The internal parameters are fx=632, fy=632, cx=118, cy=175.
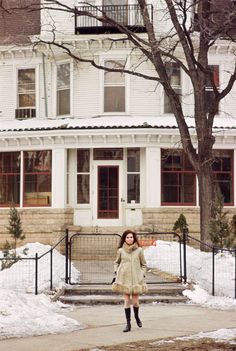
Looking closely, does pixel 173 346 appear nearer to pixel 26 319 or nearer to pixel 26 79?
pixel 26 319

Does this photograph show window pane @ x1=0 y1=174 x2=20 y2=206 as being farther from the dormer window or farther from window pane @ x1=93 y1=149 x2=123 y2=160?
window pane @ x1=93 y1=149 x2=123 y2=160

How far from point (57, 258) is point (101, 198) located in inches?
275

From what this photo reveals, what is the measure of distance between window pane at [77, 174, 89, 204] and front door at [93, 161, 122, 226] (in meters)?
0.44

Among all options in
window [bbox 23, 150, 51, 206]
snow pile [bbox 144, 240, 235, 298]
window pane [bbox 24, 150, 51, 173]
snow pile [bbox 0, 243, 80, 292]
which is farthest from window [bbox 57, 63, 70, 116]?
snow pile [bbox 0, 243, 80, 292]

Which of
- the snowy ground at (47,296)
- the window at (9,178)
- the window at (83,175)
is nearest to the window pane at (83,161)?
the window at (83,175)

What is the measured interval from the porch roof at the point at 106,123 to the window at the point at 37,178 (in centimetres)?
113

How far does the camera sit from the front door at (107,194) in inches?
1003

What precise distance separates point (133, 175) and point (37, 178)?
3.92 m

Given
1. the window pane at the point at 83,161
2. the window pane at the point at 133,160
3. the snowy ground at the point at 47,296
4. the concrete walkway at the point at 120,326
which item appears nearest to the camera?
the concrete walkway at the point at 120,326

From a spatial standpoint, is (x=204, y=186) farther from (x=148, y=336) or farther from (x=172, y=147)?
(x=148, y=336)

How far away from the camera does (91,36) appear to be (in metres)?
25.6

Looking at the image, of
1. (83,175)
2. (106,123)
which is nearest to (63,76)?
(106,123)

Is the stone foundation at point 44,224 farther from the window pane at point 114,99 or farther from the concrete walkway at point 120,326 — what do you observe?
the concrete walkway at point 120,326

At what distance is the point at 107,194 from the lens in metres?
25.7
